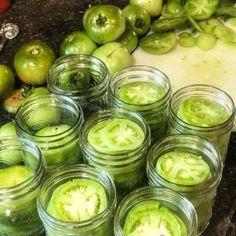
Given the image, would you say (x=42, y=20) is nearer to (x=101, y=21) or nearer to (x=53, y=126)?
(x=101, y=21)

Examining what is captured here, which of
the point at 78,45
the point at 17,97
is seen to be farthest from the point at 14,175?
the point at 78,45

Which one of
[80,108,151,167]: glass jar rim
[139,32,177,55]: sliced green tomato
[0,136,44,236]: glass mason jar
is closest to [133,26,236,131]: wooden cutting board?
[139,32,177,55]: sliced green tomato

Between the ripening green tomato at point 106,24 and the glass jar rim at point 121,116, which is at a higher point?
the glass jar rim at point 121,116

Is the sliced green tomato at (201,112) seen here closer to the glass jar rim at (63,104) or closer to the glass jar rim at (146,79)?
the glass jar rim at (146,79)

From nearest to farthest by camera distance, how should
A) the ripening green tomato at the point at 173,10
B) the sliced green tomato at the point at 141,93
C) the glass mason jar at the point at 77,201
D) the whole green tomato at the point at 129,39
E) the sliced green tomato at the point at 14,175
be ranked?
the glass mason jar at the point at 77,201
the sliced green tomato at the point at 14,175
the sliced green tomato at the point at 141,93
the whole green tomato at the point at 129,39
the ripening green tomato at the point at 173,10

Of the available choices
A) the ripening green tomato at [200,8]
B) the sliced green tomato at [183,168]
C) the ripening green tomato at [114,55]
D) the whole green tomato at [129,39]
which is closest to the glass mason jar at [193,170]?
the sliced green tomato at [183,168]

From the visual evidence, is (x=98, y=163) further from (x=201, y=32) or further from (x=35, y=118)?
(x=201, y=32)

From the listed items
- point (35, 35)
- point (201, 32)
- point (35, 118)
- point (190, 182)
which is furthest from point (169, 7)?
point (190, 182)
